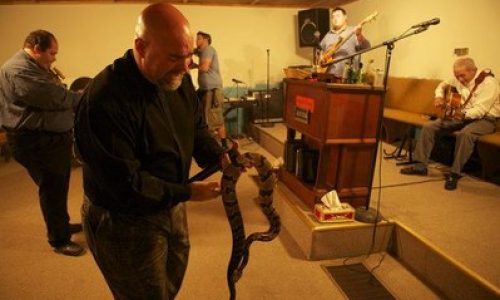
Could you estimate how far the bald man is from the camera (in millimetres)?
982

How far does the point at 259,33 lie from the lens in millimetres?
6656

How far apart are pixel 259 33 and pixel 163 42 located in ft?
19.9

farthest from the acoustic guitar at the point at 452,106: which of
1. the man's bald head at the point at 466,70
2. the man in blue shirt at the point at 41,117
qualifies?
the man in blue shirt at the point at 41,117

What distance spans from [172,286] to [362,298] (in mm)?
1229

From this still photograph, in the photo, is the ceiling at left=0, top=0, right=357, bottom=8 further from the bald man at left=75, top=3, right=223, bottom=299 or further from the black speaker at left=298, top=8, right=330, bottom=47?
the bald man at left=75, top=3, right=223, bottom=299

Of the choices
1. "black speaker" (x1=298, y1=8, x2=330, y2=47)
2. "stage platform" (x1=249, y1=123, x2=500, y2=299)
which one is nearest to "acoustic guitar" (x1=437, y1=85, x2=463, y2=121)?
"stage platform" (x1=249, y1=123, x2=500, y2=299)

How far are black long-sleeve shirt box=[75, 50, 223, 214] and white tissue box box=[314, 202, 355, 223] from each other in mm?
1476

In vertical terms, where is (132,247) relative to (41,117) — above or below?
below

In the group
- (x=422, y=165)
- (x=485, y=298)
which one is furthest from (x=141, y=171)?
(x=422, y=165)

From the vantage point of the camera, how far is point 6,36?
561 cm

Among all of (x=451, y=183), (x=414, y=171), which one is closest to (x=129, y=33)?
(x=414, y=171)

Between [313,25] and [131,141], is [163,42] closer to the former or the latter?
[131,141]

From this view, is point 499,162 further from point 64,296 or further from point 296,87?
point 64,296

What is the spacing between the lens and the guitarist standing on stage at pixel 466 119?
10.7 feet
